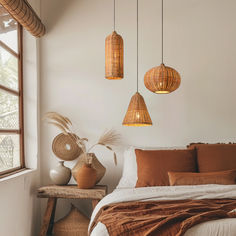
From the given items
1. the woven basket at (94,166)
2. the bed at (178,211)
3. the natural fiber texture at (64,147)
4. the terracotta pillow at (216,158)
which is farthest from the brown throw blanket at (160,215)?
the natural fiber texture at (64,147)

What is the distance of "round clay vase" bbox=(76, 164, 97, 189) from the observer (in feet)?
11.7

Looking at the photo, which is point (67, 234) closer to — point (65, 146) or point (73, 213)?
point (73, 213)

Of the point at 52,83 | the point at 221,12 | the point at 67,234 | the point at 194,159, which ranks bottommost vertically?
the point at 67,234

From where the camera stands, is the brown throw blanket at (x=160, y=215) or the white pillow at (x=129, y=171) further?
the white pillow at (x=129, y=171)

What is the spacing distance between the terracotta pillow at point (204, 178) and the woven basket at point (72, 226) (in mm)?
1113

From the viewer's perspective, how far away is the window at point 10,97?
10.9 ft

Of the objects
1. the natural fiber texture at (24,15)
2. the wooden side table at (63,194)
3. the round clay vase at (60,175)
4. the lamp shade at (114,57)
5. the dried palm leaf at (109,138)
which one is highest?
the natural fiber texture at (24,15)

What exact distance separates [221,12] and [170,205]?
8.87ft

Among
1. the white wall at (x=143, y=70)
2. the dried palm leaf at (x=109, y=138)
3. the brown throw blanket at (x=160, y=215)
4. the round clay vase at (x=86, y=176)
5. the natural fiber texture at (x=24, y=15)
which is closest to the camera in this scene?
the brown throw blanket at (x=160, y=215)

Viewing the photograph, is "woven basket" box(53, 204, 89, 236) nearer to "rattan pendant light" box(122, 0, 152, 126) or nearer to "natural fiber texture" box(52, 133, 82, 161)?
"natural fiber texture" box(52, 133, 82, 161)

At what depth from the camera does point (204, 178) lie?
3188 millimetres

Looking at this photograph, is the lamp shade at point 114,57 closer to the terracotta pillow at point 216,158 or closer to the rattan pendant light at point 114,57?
the rattan pendant light at point 114,57

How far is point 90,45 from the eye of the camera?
4199mm

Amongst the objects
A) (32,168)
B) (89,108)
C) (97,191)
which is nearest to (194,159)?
(97,191)
